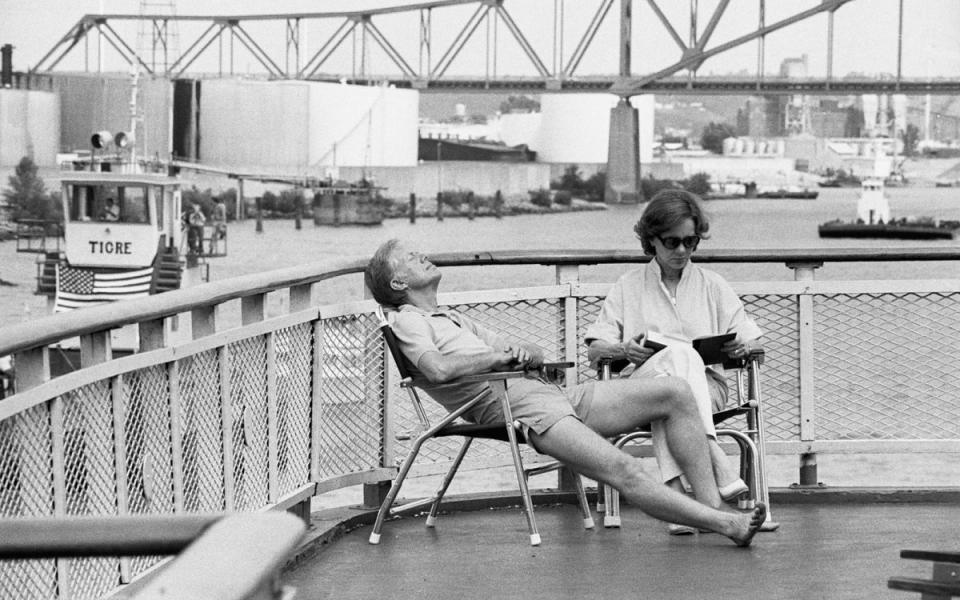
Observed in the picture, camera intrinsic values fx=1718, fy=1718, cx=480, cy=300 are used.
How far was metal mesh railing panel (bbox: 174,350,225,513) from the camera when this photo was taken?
3598 millimetres

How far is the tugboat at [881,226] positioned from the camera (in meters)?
67.8

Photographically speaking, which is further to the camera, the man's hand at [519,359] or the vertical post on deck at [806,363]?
the vertical post on deck at [806,363]

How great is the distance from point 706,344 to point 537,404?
504mm

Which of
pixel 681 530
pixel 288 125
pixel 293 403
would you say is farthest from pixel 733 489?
pixel 288 125

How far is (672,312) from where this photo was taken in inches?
175

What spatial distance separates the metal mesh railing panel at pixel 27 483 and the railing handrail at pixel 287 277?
145 millimetres

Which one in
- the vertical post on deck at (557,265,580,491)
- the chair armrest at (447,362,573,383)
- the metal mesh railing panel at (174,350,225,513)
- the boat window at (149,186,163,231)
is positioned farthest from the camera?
the boat window at (149,186,163,231)

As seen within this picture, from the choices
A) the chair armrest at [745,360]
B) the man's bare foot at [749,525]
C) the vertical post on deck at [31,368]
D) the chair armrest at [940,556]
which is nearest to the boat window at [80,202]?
the chair armrest at [745,360]

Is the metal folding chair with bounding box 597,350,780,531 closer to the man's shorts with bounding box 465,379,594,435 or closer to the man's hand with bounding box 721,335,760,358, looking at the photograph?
the man's hand with bounding box 721,335,760,358

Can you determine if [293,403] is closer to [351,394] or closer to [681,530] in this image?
[351,394]

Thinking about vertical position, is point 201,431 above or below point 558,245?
above

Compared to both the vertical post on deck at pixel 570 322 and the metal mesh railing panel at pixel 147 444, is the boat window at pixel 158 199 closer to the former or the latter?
the vertical post on deck at pixel 570 322

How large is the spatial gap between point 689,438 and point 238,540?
2.99m

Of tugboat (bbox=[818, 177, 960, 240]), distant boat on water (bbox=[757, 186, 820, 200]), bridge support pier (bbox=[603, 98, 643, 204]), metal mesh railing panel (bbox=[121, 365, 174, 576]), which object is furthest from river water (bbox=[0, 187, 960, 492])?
metal mesh railing panel (bbox=[121, 365, 174, 576])
